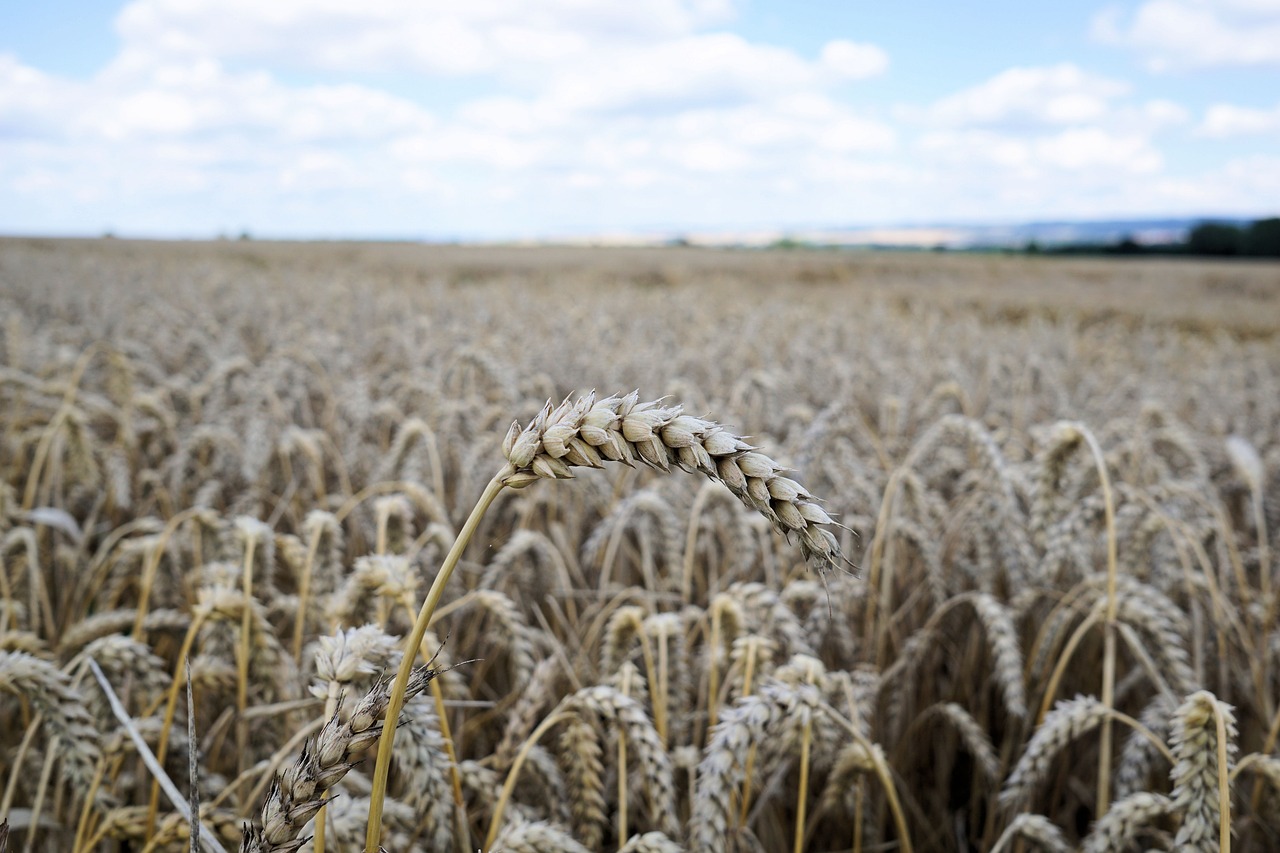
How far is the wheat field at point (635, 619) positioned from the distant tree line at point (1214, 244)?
4013cm

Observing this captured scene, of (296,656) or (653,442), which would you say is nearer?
(653,442)

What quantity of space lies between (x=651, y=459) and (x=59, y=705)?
0.98 m

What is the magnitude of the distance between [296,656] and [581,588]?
112 centimetres

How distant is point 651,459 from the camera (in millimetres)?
580

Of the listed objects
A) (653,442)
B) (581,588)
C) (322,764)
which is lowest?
(581,588)

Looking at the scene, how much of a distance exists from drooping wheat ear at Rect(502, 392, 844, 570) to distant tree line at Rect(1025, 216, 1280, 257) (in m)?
42.8

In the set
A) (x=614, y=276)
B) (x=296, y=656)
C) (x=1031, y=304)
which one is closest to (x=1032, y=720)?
(x=296, y=656)

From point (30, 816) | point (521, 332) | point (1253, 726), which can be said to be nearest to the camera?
point (30, 816)

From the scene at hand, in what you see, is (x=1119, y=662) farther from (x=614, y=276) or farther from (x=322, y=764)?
(x=614, y=276)

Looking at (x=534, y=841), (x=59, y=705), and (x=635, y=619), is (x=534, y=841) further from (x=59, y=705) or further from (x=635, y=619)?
(x=59, y=705)

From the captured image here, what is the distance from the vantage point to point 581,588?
2602 mm

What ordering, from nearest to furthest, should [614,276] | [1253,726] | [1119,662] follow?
[1253,726] → [1119,662] → [614,276]

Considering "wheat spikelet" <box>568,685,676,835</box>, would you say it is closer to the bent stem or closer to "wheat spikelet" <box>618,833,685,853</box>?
"wheat spikelet" <box>618,833,685,853</box>

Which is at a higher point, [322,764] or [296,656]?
[322,764]
